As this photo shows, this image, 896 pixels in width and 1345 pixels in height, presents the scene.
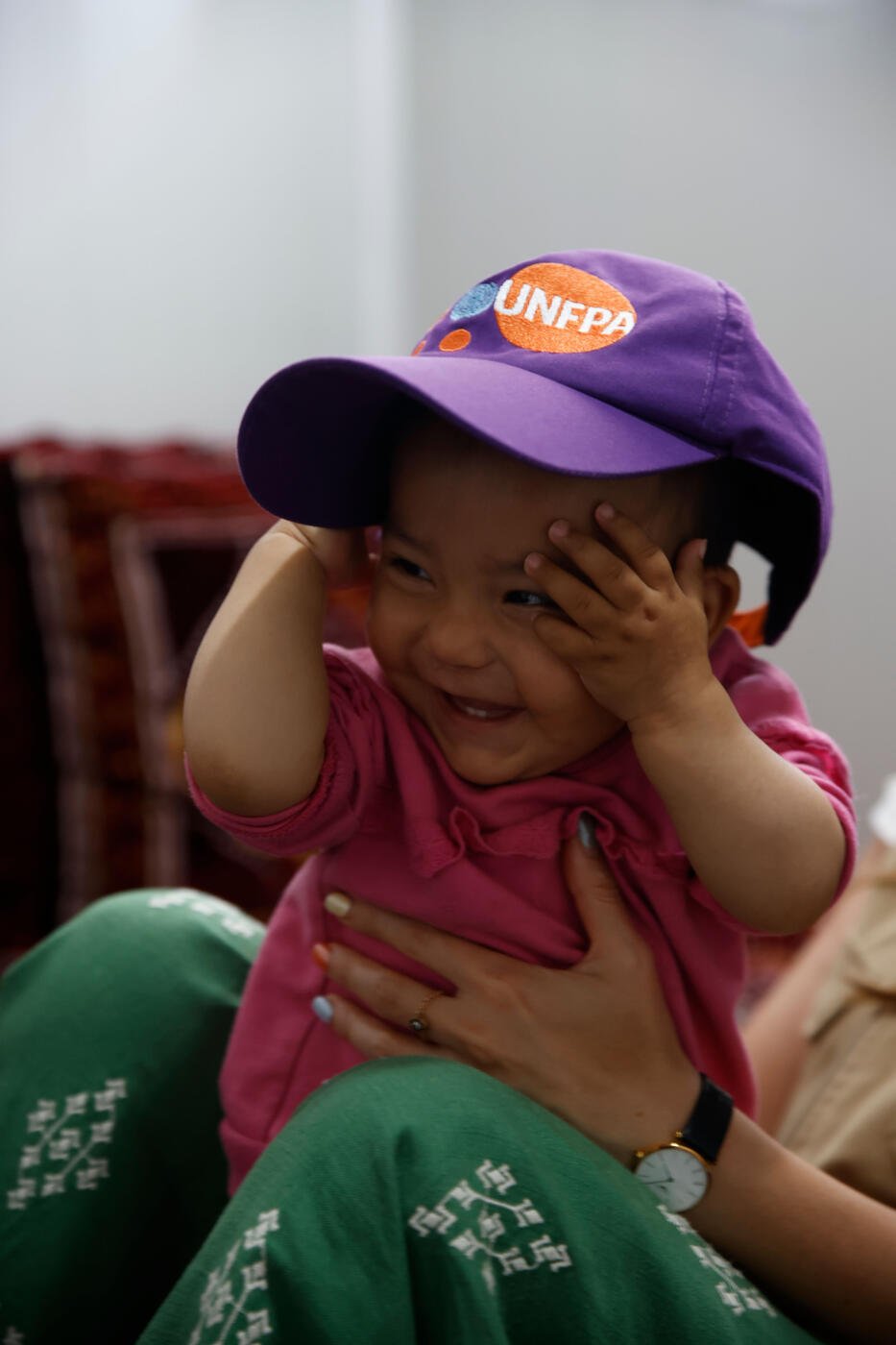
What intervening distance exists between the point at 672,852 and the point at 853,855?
100 mm

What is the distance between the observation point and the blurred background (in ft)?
4.78

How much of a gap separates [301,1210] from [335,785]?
232 mm

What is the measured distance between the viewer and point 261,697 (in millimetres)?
637

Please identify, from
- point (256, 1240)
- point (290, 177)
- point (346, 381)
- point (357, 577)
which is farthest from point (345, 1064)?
point (290, 177)

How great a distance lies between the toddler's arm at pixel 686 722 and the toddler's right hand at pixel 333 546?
170 millimetres

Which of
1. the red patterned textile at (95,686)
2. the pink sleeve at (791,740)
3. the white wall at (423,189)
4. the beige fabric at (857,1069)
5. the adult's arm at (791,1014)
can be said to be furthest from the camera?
the white wall at (423,189)

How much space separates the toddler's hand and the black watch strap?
0.23 meters

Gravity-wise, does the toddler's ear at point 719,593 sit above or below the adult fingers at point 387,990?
above

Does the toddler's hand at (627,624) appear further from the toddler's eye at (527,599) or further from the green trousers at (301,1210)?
the green trousers at (301,1210)

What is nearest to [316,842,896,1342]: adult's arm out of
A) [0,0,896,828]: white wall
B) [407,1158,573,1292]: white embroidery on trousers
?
[407,1158,573,1292]: white embroidery on trousers

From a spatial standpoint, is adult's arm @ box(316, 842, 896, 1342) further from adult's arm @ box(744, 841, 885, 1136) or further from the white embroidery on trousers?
adult's arm @ box(744, 841, 885, 1136)

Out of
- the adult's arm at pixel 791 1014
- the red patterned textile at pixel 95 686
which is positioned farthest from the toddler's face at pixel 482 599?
the red patterned textile at pixel 95 686

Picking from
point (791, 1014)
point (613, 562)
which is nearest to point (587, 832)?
point (613, 562)

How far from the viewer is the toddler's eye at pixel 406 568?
0.64 m
